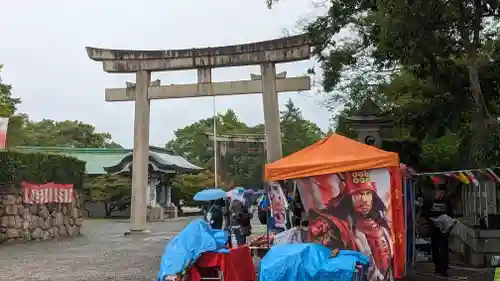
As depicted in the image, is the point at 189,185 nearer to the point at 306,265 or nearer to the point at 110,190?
the point at 110,190

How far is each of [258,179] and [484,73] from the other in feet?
150

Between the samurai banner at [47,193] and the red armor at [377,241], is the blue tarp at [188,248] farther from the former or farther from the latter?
the samurai banner at [47,193]

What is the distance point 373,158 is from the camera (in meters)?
7.71

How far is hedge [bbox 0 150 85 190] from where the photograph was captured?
59.6 ft

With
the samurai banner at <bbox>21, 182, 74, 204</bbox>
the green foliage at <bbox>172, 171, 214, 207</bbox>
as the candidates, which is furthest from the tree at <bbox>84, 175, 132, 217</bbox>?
the samurai banner at <bbox>21, 182, 74, 204</bbox>

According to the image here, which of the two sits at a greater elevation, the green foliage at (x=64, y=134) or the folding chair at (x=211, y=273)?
the green foliage at (x=64, y=134)

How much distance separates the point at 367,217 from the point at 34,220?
48.0 feet

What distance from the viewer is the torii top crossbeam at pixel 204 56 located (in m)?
19.4

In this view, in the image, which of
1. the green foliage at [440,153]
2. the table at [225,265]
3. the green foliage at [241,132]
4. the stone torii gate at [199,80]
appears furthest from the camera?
the green foliage at [241,132]

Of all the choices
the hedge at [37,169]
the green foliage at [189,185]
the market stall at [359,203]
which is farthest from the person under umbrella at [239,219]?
the green foliage at [189,185]

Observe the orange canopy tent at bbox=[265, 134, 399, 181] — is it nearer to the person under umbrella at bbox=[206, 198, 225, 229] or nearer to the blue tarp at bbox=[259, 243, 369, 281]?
the blue tarp at bbox=[259, 243, 369, 281]

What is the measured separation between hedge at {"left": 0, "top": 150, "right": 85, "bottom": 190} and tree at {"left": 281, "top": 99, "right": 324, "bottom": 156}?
34359 millimetres

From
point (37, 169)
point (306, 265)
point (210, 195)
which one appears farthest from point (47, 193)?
point (306, 265)

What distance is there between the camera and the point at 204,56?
66.7 ft
